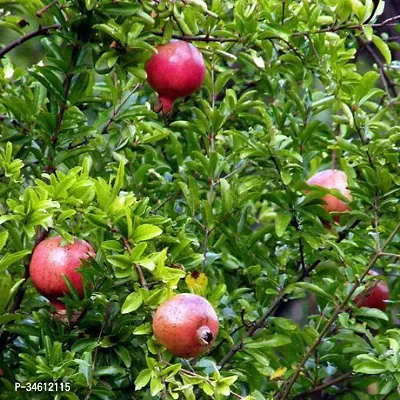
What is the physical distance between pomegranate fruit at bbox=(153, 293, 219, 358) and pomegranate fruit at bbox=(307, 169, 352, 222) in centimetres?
72

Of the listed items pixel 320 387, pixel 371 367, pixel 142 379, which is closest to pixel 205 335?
pixel 142 379

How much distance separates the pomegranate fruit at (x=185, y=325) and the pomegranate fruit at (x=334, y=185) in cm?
72

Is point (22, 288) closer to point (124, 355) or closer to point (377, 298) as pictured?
point (124, 355)

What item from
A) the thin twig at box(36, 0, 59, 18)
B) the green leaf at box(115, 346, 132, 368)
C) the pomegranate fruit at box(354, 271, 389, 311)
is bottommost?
the pomegranate fruit at box(354, 271, 389, 311)

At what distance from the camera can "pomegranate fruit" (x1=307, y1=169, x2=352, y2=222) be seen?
2.15 metres

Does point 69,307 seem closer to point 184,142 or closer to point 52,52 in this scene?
point 52,52

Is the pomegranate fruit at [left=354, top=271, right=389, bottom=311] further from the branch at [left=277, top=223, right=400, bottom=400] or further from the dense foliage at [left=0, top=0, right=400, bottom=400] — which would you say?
the branch at [left=277, top=223, right=400, bottom=400]

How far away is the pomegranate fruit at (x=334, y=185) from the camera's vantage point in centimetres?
215

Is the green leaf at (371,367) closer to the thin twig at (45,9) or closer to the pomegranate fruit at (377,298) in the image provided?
the pomegranate fruit at (377,298)

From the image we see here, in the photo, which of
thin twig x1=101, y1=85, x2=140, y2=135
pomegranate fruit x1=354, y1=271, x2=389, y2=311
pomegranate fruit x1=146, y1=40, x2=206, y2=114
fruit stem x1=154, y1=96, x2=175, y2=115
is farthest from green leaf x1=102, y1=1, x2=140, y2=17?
pomegranate fruit x1=354, y1=271, x2=389, y2=311

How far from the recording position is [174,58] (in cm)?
178

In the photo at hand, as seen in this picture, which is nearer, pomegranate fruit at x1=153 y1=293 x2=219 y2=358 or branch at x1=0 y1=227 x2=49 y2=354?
pomegranate fruit at x1=153 y1=293 x2=219 y2=358

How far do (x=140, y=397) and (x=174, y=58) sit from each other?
0.71 metres

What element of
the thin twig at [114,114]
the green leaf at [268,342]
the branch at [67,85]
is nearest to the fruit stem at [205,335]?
the green leaf at [268,342]
